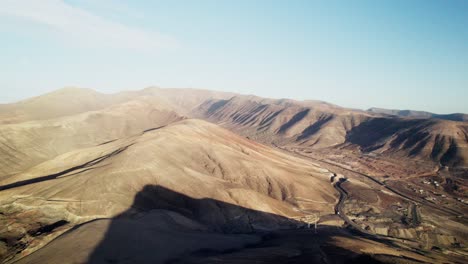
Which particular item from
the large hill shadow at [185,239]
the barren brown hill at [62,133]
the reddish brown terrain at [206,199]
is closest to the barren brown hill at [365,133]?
the reddish brown terrain at [206,199]

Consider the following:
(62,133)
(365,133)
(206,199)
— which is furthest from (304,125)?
(206,199)

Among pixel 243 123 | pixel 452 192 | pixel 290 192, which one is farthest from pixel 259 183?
pixel 243 123

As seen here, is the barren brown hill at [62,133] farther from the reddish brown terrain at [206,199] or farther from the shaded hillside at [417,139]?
the shaded hillside at [417,139]

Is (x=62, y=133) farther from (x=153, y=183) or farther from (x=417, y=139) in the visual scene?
(x=417, y=139)

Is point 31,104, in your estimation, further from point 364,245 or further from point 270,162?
point 364,245

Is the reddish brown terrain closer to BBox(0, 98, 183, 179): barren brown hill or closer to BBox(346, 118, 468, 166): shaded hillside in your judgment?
BBox(0, 98, 183, 179): barren brown hill
